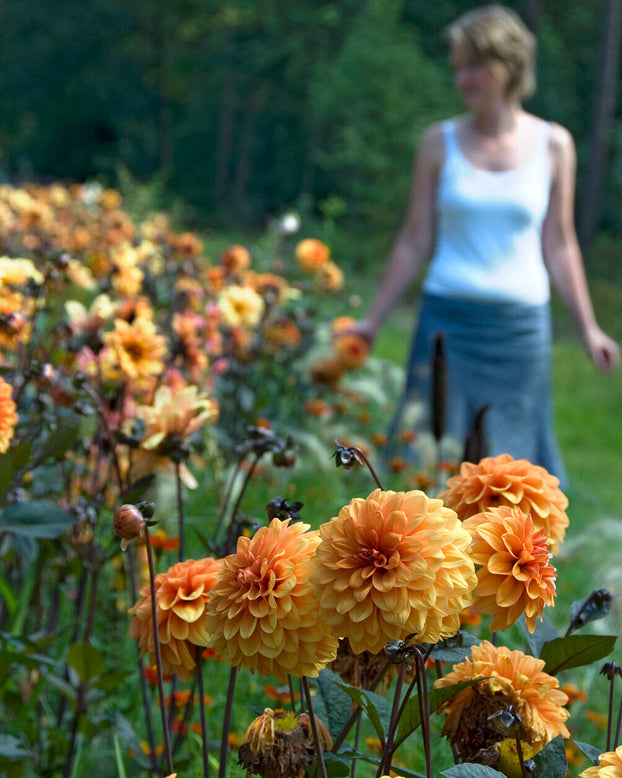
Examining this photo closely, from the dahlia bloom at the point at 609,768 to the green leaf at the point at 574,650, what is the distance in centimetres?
15

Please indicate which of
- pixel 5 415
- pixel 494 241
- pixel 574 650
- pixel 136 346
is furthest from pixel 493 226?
pixel 574 650

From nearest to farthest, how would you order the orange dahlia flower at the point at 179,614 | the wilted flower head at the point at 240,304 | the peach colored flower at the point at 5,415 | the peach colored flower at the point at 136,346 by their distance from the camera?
the orange dahlia flower at the point at 179,614 < the peach colored flower at the point at 5,415 < the peach colored flower at the point at 136,346 < the wilted flower head at the point at 240,304

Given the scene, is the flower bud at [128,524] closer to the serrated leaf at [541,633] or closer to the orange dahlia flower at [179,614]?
the orange dahlia flower at [179,614]

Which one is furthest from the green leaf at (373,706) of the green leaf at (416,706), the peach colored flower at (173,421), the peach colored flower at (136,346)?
the peach colored flower at (136,346)

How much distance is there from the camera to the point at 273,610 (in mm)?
730

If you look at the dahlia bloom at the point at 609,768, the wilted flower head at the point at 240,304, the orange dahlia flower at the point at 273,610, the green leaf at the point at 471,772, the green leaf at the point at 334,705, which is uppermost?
the orange dahlia flower at the point at 273,610

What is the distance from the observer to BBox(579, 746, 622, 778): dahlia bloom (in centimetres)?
68

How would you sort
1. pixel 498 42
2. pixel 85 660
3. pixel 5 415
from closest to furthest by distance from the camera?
pixel 5 415 < pixel 85 660 < pixel 498 42

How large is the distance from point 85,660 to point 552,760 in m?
0.74

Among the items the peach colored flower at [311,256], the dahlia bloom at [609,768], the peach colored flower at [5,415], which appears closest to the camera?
the dahlia bloom at [609,768]

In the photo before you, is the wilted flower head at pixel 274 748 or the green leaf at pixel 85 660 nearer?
the wilted flower head at pixel 274 748

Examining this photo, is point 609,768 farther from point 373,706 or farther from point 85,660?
point 85,660

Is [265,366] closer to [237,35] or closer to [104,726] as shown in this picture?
[104,726]

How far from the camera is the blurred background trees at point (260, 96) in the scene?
1614 cm
